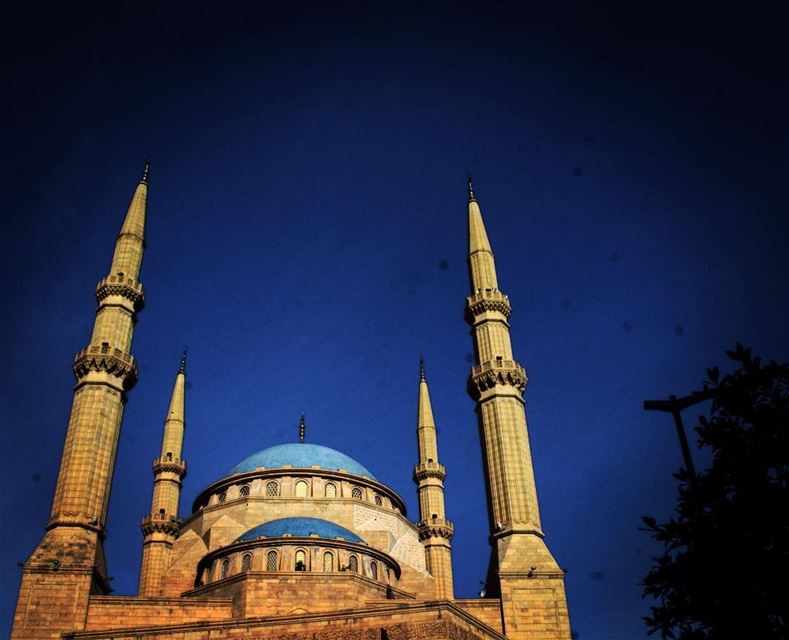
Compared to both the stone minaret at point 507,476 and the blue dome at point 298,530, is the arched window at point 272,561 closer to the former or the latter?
the blue dome at point 298,530

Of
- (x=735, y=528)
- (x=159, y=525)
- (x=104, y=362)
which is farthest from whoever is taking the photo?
(x=159, y=525)

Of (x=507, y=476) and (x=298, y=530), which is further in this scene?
(x=298, y=530)

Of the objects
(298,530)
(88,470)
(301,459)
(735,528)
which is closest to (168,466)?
(301,459)

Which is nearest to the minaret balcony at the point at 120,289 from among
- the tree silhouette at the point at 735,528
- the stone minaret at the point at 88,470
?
the stone minaret at the point at 88,470

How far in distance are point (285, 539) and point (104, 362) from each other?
9.23 metres

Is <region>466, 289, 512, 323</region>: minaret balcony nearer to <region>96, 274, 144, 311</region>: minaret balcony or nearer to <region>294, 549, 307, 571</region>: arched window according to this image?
<region>294, 549, 307, 571</region>: arched window

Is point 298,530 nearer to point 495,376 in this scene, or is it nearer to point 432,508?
point 495,376

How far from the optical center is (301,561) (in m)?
27.8

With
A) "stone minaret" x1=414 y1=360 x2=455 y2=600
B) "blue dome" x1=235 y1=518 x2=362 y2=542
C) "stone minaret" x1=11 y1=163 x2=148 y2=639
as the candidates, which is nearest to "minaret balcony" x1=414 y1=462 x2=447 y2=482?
"stone minaret" x1=414 y1=360 x2=455 y2=600

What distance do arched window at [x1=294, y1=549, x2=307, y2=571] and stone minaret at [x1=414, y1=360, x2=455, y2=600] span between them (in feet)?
31.9

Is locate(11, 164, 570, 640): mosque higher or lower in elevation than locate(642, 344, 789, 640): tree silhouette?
higher

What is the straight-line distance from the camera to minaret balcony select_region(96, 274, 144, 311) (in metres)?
28.8

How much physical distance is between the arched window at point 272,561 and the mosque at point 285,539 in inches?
1.5

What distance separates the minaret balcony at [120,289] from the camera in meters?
28.8
